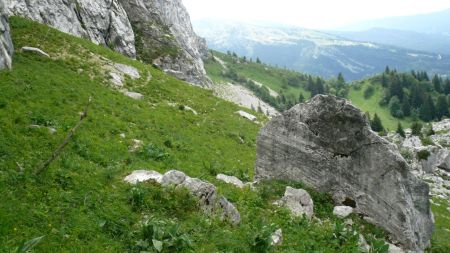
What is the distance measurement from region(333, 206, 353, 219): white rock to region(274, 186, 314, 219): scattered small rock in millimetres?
1388

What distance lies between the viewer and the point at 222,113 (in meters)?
47.0

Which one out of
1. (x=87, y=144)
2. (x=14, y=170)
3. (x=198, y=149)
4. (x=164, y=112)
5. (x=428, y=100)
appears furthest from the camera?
(x=428, y=100)

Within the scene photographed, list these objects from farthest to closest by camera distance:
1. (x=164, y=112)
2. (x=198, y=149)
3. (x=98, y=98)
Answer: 1. (x=164, y=112)
2. (x=98, y=98)
3. (x=198, y=149)

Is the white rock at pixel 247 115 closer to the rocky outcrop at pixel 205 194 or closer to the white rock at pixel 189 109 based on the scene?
the white rock at pixel 189 109

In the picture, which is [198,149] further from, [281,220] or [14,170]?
[14,170]

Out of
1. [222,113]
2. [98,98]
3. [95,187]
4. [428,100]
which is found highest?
[95,187]

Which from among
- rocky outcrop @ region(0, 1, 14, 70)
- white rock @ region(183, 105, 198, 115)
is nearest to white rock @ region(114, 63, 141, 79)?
white rock @ region(183, 105, 198, 115)

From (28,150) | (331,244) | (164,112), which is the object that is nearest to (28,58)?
(164,112)

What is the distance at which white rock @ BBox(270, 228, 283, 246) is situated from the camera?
16959 millimetres

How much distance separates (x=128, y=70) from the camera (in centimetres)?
A: 4684

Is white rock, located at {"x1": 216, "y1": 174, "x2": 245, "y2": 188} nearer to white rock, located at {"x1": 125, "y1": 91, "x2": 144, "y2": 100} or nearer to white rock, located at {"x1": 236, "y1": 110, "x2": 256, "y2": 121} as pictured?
white rock, located at {"x1": 125, "y1": 91, "x2": 144, "y2": 100}

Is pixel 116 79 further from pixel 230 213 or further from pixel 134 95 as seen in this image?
pixel 230 213

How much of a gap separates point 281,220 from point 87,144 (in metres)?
11.9

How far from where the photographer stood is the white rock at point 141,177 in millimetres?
19469
